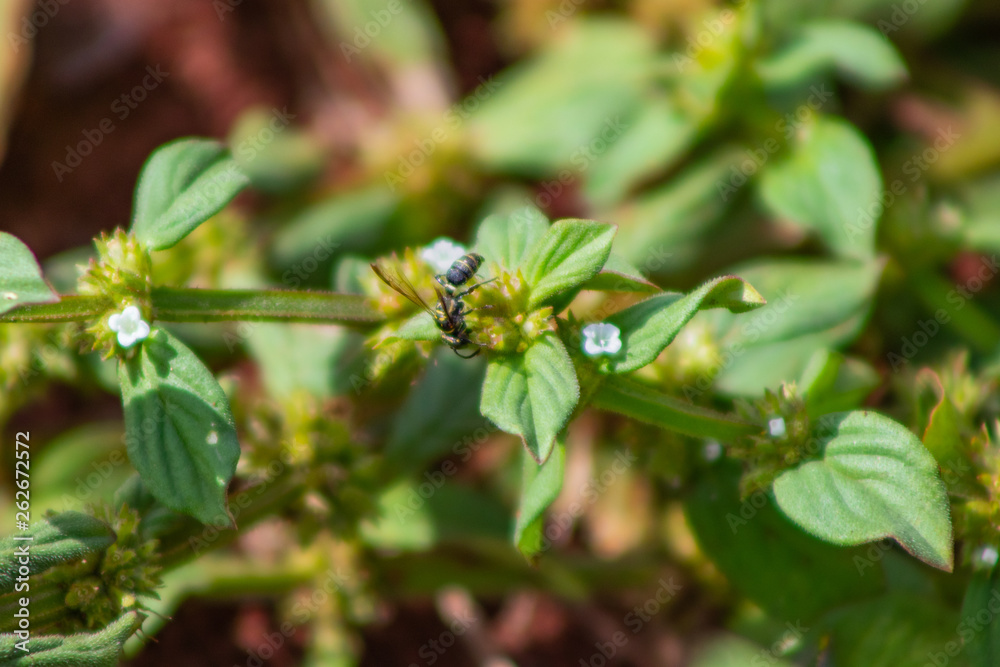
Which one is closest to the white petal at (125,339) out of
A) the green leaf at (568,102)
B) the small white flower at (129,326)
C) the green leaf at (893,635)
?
the small white flower at (129,326)

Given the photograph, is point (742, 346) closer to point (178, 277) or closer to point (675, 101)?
point (675, 101)

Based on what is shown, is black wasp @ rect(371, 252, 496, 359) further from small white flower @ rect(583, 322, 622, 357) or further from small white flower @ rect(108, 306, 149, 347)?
small white flower @ rect(108, 306, 149, 347)

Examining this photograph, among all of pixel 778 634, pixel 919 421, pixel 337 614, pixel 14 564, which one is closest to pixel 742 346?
pixel 919 421

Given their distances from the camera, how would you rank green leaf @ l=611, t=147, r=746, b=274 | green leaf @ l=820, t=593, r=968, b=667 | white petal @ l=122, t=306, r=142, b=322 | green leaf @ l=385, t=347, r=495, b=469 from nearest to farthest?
1. white petal @ l=122, t=306, r=142, b=322
2. green leaf @ l=820, t=593, r=968, b=667
3. green leaf @ l=385, t=347, r=495, b=469
4. green leaf @ l=611, t=147, r=746, b=274

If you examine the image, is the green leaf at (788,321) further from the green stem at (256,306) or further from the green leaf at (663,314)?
the green stem at (256,306)

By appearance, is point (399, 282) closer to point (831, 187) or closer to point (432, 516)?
point (432, 516)

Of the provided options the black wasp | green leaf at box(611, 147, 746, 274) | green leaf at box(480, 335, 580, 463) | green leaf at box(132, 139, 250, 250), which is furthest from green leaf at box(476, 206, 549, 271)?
green leaf at box(611, 147, 746, 274)

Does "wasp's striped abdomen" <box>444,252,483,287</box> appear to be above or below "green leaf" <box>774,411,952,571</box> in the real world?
above

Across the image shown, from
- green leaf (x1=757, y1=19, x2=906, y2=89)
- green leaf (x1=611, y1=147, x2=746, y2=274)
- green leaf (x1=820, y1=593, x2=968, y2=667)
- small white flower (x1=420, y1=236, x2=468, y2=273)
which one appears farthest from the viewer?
green leaf (x1=611, y1=147, x2=746, y2=274)
